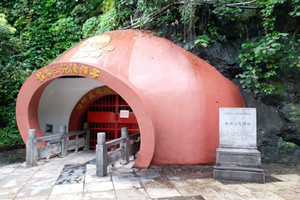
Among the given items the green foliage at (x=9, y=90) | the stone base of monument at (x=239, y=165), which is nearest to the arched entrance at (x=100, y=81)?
the stone base of monument at (x=239, y=165)

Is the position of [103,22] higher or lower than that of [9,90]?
higher

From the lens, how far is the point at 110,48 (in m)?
6.83

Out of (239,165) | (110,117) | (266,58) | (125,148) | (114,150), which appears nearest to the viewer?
(239,165)

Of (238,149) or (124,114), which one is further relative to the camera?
(124,114)

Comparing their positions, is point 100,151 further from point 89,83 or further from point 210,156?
point 89,83

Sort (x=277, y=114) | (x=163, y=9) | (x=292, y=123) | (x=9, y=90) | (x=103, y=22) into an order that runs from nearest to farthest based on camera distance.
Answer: (x=292, y=123), (x=277, y=114), (x=163, y=9), (x=103, y=22), (x=9, y=90)

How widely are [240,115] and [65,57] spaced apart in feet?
16.1

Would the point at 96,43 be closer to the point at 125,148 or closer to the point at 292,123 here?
the point at 125,148

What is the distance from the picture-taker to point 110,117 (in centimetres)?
827

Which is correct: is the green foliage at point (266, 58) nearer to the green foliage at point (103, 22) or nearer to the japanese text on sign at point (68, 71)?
the japanese text on sign at point (68, 71)

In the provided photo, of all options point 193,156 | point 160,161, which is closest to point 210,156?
point 193,156

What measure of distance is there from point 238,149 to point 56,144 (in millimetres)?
4946

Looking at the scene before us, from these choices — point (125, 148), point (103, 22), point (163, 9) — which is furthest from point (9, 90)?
point (163, 9)

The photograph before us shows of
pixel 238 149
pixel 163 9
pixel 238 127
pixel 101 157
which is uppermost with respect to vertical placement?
pixel 163 9
